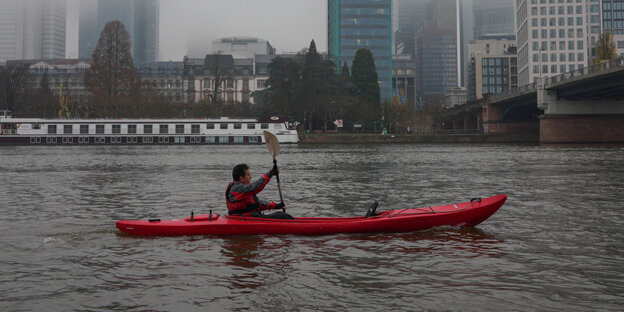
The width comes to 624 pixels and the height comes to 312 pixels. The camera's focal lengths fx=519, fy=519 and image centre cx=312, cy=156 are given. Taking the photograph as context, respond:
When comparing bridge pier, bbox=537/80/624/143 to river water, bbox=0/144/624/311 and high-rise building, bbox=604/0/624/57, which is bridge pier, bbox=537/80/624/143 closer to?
river water, bbox=0/144/624/311

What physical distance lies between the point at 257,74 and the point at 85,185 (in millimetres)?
130924

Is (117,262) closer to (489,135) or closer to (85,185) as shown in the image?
(85,185)

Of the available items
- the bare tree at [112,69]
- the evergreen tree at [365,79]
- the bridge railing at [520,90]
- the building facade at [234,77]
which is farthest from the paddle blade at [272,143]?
the building facade at [234,77]

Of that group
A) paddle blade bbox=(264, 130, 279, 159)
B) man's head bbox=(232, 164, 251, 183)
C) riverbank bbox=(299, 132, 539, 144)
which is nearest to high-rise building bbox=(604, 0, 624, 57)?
riverbank bbox=(299, 132, 539, 144)

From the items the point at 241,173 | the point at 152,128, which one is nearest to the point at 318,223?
the point at 241,173

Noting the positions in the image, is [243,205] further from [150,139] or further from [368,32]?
[368,32]

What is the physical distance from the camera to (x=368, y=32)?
160 m

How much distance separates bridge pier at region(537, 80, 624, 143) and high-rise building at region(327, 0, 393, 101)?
3481 inches

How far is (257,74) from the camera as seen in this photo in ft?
495

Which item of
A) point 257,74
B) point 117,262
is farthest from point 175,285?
point 257,74

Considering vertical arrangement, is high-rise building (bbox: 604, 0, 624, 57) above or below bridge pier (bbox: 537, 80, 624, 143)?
above

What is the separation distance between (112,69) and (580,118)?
76643 mm

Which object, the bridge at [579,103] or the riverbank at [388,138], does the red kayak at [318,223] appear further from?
the riverbank at [388,138]

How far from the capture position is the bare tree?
89938mm
